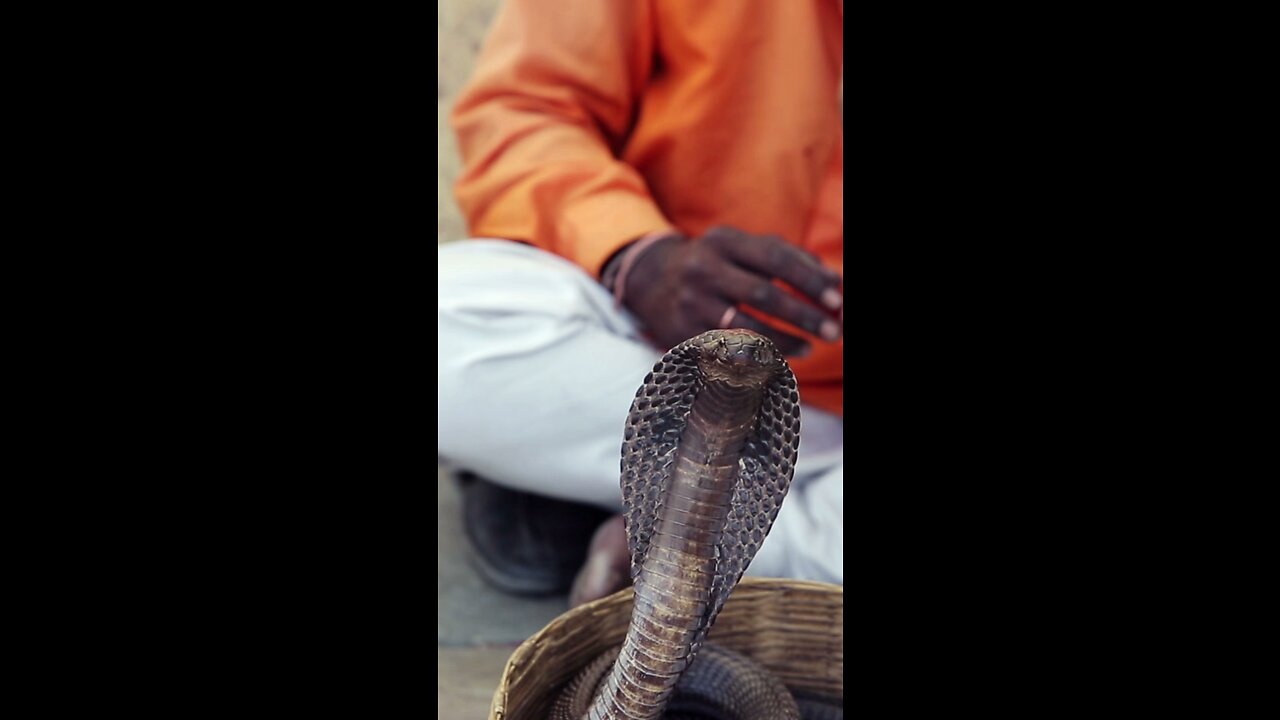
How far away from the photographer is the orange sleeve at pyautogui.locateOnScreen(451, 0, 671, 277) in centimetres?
177

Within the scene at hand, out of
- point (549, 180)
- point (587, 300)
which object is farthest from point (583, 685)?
point (549, 180)

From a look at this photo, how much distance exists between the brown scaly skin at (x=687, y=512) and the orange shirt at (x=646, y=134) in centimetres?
79

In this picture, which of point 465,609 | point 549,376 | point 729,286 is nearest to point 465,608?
point 465,609

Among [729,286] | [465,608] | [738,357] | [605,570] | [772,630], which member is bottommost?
[465,608]

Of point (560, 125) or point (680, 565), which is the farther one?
point (560, 125)

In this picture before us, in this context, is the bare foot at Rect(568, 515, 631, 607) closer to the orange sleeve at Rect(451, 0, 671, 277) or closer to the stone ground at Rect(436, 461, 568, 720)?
the stone ground at Rect(436, 461, 568, 720)

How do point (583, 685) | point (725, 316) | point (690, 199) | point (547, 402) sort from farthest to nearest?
point (690, 199) → point (547, 402) → point (725, 316) → point (583, 685)

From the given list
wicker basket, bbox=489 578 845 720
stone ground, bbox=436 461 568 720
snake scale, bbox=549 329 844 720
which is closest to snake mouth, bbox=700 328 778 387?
snake scale, bbox=549 329 844 720

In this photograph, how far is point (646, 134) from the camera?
190cm

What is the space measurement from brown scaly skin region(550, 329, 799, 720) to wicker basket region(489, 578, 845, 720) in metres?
0.29

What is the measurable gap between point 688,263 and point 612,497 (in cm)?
56

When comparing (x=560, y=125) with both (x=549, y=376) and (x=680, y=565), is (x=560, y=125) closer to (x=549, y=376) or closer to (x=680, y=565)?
(x=549, y=376)
